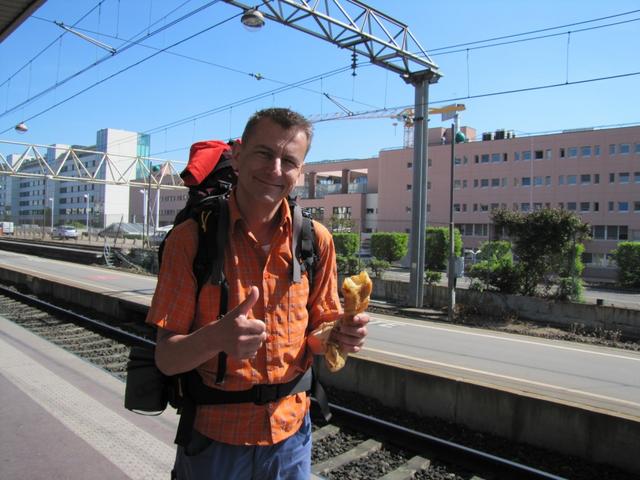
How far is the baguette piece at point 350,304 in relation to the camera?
178 centimetres

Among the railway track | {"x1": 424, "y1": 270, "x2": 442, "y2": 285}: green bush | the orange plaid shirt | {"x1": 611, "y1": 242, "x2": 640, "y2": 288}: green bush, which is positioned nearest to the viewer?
the orange plaid shirt

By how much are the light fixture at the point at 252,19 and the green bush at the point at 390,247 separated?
27192 millimetres

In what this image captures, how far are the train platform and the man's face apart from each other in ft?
9.49

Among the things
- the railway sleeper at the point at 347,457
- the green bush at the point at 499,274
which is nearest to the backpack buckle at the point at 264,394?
the railway sleeper at the point at 347,457

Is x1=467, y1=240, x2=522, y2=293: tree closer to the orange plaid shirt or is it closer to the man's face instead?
the orange plaid shirt

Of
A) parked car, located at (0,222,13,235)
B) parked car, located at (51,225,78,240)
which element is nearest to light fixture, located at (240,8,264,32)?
parked car, located at (51,225,78,240)

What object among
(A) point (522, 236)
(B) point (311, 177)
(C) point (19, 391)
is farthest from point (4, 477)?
(B) point (311, 177)

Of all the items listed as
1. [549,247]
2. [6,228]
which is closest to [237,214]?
[549,247]

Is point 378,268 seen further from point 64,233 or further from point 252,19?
point 64,233

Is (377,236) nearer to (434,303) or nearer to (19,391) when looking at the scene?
(434,303)

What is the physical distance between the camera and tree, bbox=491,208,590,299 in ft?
54.7

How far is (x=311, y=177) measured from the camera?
7975 cm

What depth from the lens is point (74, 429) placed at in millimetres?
4656

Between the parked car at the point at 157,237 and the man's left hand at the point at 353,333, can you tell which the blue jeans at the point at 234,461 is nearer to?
the man's left hand at the point at 353,333
